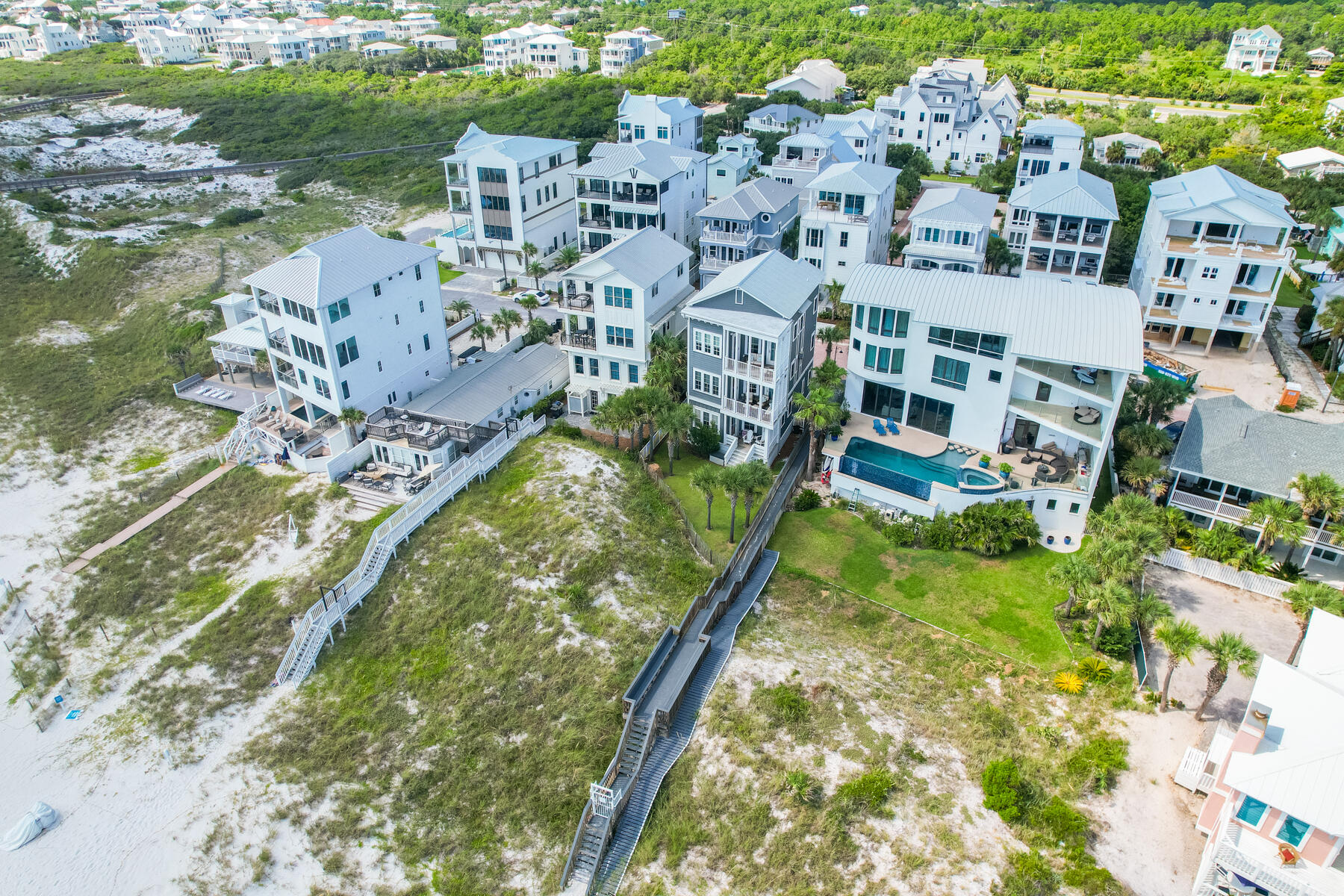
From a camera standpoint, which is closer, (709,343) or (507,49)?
(709,343)

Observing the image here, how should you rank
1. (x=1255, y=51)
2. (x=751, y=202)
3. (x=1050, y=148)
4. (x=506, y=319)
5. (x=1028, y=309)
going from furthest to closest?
(x=1255, y=51) → (x=1050, y=148) → (x=751, y=202) → (x=506, y=319) → (x=1028, y=309)

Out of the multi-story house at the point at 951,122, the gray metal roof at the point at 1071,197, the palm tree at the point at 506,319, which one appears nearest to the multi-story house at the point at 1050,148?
the gray metal roof at the point at 1071,197

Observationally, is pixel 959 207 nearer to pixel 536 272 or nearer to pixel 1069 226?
pixel 1069 226

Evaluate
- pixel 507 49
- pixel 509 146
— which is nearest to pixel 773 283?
pixel 509 146

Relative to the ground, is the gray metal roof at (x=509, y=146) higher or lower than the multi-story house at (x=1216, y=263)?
higher

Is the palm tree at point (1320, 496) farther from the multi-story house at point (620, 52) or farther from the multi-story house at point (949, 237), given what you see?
the multi-story house at point (620, 52)

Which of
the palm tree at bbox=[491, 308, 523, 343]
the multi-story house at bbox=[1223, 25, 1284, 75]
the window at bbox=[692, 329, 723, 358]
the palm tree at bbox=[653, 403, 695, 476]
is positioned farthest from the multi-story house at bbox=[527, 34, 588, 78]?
the palm tree at bbox=[653, 403, 695, 476]

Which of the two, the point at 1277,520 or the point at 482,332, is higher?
the point at 1277,520

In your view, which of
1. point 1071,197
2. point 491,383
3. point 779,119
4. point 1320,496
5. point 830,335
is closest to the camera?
point 1320,496
